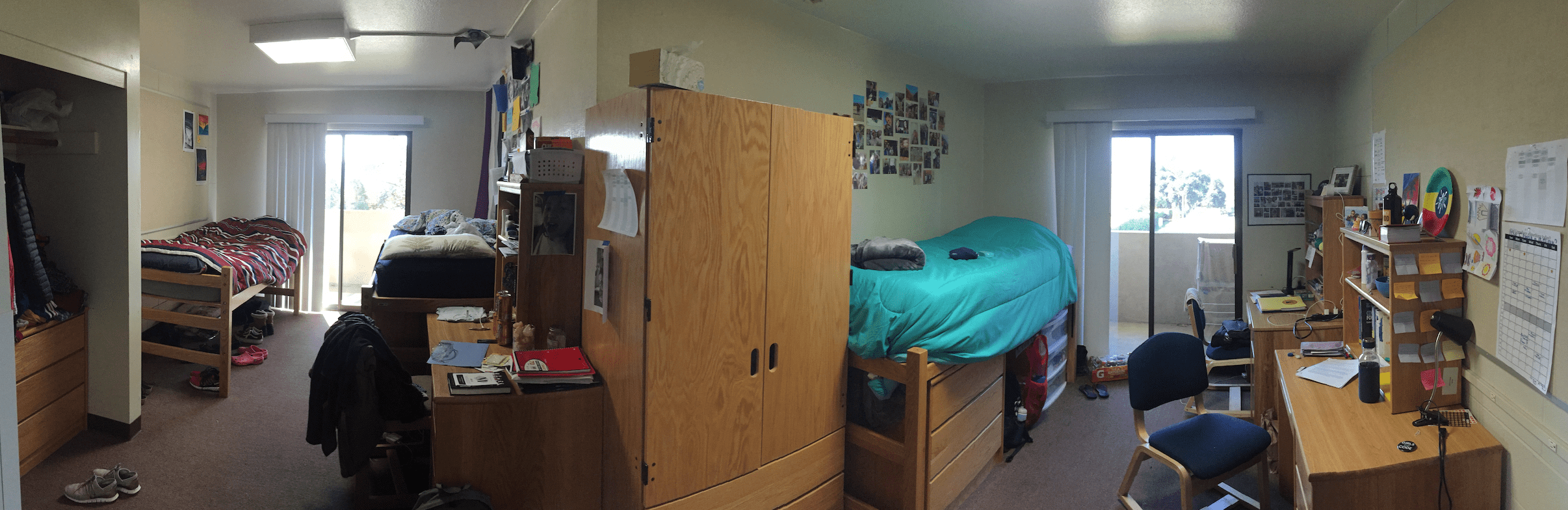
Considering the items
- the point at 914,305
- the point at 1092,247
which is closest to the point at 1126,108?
the point at 1092,247

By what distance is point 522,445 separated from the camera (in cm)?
263

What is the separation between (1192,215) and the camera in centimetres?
618

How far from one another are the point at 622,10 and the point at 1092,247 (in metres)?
4.23

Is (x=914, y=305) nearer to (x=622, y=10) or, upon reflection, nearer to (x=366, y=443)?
(x=622, y=10)

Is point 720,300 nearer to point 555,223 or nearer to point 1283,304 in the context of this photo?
point 555,223

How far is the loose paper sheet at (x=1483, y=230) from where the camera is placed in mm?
2146

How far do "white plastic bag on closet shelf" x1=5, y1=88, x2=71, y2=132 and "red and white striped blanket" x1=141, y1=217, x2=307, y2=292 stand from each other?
52.4 inches

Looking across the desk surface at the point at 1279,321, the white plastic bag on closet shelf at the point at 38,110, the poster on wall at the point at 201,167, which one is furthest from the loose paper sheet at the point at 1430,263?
the poster on wall at the point at 201,167

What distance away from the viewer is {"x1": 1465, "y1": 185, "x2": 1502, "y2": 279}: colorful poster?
2148 mm

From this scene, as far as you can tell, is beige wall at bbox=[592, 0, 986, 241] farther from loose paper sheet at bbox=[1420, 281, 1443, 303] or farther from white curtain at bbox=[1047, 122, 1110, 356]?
loose paper sheet at bbox=[1420, 281, 1443, 303]

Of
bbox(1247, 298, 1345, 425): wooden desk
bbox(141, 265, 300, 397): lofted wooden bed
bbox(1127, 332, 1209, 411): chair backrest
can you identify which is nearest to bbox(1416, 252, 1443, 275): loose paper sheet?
bbox(1127, 332, 1209, 411): chair backrest

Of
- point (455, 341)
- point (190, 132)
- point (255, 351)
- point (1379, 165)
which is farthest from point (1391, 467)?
point (190, 132)

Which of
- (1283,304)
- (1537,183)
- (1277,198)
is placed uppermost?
(1277,198)

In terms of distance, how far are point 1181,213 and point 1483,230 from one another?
163 inches
